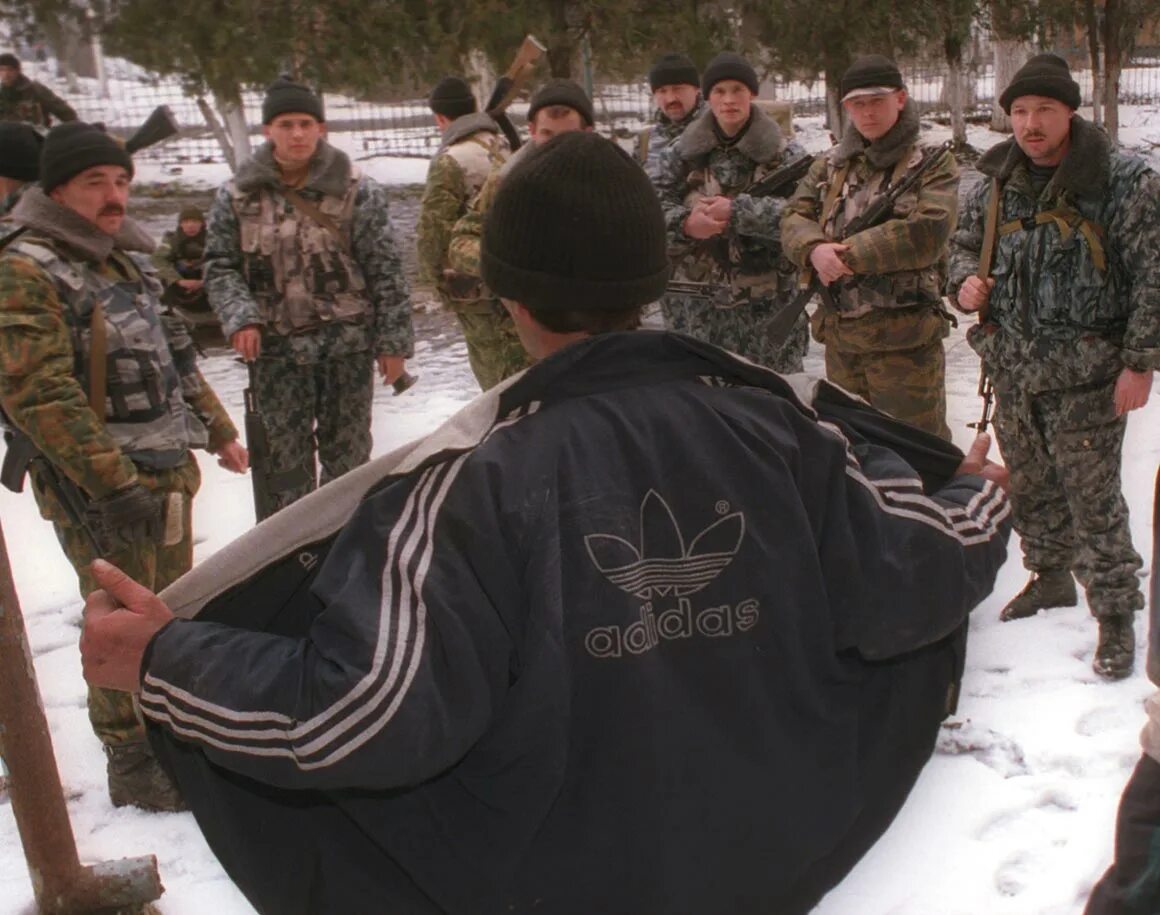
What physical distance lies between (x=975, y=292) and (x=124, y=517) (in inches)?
109

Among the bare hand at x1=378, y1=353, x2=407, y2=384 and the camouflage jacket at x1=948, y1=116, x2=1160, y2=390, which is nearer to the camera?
the camouflage jacket at x1=948, y1=116, x2=1160, y2=390

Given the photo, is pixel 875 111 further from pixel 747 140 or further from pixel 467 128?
pixel 467 128

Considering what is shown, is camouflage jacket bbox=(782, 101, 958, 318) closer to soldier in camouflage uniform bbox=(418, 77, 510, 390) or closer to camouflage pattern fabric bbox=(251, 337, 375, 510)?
soldier in camouflage uniform bbox=(418, 77, 510, 390)

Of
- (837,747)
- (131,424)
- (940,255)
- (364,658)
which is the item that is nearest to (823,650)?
(837,747)

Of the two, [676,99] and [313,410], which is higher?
[676,99]

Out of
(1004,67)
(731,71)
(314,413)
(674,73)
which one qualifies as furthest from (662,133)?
(1004,67)

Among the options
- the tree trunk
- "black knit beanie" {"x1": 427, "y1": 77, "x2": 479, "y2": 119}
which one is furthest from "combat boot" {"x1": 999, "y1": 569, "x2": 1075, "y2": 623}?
the tree trunk

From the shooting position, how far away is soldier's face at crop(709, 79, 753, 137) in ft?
18.8

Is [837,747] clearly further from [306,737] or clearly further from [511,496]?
[306,737]

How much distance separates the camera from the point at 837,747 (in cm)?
173

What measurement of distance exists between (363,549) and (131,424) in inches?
92.2

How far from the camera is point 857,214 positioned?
5.00 meters

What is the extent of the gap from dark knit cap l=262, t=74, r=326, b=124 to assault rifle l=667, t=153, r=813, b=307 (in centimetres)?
161

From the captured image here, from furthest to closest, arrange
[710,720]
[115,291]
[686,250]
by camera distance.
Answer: [686,250] → [115,291] → [710,720]
